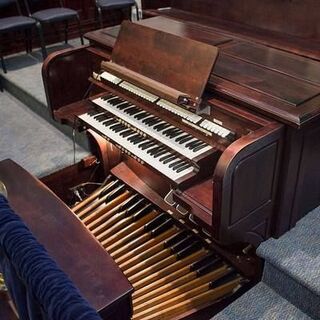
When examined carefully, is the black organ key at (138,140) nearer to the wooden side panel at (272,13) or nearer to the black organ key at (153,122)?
the black organ key at (153,122)

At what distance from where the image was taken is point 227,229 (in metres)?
1.51

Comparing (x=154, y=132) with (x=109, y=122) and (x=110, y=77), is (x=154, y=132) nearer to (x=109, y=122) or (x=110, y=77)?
(x=109, y=122)

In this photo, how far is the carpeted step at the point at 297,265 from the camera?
5.32 ft

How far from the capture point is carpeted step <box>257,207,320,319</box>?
162cm

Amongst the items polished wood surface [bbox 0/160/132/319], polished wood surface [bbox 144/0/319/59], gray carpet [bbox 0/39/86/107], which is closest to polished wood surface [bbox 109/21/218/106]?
polished wood surface [bbox 144/0/319/59]

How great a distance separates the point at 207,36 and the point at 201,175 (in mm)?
779

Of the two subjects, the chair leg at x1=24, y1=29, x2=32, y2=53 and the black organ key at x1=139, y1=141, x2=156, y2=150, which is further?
the chair leg at x1=24, y1=29, x2=32, y2=53

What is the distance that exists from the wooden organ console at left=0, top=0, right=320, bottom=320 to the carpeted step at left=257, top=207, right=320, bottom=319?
0.22 feet

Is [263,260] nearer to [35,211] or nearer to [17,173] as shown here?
[35,211]

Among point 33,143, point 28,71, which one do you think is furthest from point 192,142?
point 28,71

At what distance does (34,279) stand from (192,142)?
3.31 ft

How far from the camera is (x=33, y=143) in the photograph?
2.67m

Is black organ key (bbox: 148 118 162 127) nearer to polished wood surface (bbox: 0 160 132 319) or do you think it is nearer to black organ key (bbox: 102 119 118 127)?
black organ key (bbox: 102 119 118 127)

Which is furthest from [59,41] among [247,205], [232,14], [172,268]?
[247,205]
